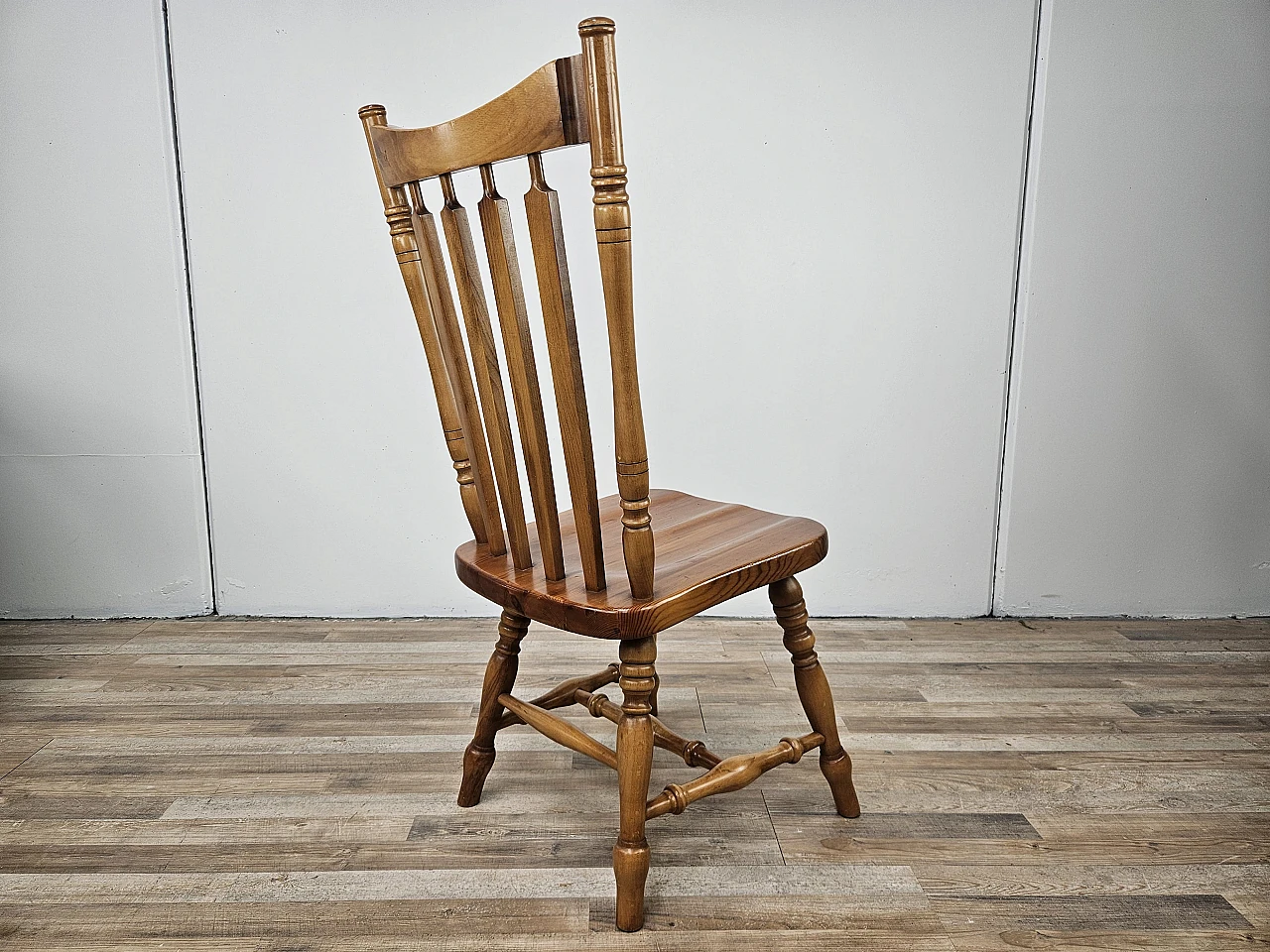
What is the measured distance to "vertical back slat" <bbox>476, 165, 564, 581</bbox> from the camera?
1058 millimetres

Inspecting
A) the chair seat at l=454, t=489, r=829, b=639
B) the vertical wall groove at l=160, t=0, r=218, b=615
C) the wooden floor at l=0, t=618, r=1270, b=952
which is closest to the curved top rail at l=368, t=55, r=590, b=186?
the chair seat at l=454, t=489, r=829, b=639

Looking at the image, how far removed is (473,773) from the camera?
1542mm

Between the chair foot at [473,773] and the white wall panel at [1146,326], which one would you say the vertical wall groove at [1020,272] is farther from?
the chair foot at [473,773]

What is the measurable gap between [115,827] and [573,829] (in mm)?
761

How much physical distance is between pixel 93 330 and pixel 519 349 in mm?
1796

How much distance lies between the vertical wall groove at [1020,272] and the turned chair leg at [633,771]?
1552 millimetres

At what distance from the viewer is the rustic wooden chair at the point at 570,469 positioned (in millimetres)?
→ 991

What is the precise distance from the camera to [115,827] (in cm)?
150

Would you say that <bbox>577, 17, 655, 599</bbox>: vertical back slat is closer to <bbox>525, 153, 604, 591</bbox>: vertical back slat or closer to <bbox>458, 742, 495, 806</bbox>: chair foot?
<bbox>525, 153, 604, 591</bbox>: vertical back slat

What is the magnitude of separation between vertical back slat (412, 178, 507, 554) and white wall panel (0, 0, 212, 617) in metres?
1.47

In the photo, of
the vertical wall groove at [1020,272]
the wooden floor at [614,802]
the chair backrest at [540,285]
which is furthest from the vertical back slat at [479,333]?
the vertical wall groove at [1020,272]

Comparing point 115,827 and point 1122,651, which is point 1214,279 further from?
point 115,827

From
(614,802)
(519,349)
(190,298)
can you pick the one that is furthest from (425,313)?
(190,298)

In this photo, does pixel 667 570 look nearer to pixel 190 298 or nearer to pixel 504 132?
pixel 504 132
